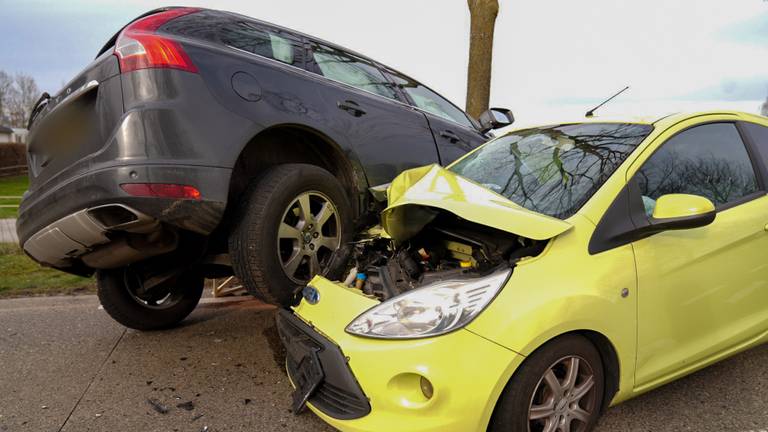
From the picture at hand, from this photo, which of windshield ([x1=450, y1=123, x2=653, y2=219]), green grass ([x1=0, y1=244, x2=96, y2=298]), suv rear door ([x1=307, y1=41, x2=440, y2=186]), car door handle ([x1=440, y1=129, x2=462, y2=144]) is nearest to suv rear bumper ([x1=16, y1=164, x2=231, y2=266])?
suv rear door ([x1=307, y1=41, x2=440, y2=186])

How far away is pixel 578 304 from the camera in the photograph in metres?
2.26

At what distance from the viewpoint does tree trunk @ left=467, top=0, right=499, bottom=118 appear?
6.85m

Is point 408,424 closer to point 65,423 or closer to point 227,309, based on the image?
point 65,423

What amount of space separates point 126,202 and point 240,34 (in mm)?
1343

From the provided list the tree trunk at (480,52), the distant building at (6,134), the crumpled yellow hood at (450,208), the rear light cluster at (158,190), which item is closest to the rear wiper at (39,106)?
the rear light cluster at (158,190)

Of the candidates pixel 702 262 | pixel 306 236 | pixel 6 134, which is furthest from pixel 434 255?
pixel 6 134

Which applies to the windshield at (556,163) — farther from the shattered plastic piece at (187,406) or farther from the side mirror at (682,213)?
the shattered plastic piece at (187,406)

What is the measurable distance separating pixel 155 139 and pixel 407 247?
4.74 ft

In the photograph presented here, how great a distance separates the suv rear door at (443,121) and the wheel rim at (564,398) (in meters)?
2.49

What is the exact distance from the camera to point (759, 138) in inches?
130

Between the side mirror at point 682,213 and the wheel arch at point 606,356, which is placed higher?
the side mirror at point 682,213

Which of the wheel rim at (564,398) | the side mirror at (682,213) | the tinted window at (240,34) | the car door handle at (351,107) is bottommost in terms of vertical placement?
the wheel rim at (564,398)

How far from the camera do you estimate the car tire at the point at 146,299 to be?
13.1 feet

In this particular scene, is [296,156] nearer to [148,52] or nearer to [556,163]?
[148,52]
